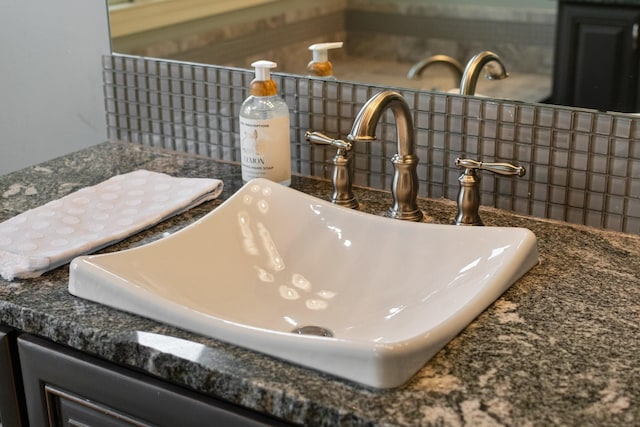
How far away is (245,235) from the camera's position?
1330 millimetres

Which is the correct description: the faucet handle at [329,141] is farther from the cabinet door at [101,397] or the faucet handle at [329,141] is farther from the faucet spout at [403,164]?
the cabinet door at [101,397]

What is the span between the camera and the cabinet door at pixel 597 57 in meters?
1.29

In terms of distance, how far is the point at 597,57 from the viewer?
1.31m

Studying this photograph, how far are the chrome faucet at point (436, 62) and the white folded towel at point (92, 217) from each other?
38 centimetres

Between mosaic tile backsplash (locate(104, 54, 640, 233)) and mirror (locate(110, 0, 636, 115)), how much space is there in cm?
3

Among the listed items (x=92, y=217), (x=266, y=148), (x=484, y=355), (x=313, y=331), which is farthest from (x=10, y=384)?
(x=484, y=355)

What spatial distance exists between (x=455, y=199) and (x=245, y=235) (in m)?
0.37

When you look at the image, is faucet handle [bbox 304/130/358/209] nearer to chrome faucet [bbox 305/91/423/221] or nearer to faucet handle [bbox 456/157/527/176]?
chrome faucet [bbox 305/91/423/221]

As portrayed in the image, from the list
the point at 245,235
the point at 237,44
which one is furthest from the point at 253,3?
the point at 245,235

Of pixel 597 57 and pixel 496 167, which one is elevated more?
pixel 597 57

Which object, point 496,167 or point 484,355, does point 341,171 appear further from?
point 484,355

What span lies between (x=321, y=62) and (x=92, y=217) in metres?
0.47

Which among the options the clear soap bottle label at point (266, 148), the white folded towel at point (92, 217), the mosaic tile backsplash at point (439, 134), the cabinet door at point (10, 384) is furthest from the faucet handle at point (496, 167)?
the cabinet door at point (10, 384)

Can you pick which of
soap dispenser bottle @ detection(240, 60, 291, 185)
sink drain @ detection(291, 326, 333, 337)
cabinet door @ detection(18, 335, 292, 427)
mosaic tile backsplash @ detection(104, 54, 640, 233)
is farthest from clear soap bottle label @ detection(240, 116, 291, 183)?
cabinet door @ detection(18, 335, 292, 427)
